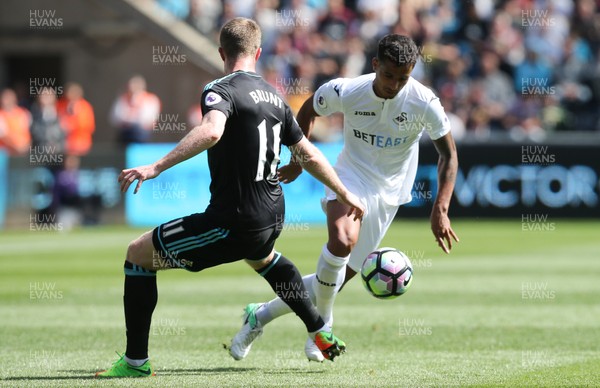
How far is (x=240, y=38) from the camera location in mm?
7262

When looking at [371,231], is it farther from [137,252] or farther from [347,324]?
[137,252]

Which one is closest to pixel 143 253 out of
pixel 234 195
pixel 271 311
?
pixel 234 195

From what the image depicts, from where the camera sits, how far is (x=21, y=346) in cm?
896

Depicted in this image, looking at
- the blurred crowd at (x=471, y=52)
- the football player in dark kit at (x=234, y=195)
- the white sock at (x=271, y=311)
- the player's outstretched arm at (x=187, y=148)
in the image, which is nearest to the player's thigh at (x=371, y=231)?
the white sock at (x=271, y=311)

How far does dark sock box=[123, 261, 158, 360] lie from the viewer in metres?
7.44

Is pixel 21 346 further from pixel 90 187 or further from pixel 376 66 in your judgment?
pixel 90 187

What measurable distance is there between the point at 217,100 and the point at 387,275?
2107 millimetres

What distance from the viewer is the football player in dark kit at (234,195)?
23.8ft

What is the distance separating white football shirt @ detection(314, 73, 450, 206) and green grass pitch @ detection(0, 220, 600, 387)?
1.35 m

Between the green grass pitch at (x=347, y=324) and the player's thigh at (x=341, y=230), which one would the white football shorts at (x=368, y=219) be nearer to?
the player's thigh at (x=341, y=230)

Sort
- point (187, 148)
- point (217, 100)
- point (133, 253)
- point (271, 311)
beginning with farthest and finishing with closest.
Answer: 1. point (271, 311)
2. point (133, 253)
3. point (217, 100)
4. point (187, 148)

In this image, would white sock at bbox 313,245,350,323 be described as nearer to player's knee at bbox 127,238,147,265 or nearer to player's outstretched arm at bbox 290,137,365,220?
player's outstretched arm at bbox 290,137,365,220

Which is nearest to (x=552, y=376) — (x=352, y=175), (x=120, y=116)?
(x=352, y=175)

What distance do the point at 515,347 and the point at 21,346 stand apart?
390 centimetres
